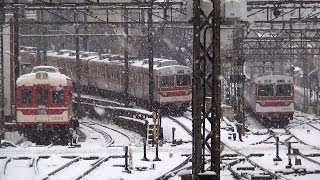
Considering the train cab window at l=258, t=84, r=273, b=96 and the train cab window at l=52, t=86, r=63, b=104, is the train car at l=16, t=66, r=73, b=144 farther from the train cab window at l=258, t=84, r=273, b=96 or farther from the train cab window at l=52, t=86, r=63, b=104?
the train cab window at l=258, t=84, r=273, b=96

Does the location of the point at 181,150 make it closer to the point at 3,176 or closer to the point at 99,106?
the point at 3,176

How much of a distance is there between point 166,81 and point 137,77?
2828 millimetres

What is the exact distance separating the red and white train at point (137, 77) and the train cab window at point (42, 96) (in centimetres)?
794

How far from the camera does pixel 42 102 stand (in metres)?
25.1

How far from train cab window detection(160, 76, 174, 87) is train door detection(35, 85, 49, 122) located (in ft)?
26.6

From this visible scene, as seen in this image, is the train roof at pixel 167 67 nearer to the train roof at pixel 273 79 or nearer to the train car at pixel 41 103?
the train roof at pixel 273 79

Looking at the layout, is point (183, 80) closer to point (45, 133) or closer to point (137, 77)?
point (137, 77)

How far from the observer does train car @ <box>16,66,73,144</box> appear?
2492cm

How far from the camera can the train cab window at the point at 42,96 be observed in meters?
25.0

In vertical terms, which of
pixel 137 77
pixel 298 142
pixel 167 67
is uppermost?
pixel 167 67

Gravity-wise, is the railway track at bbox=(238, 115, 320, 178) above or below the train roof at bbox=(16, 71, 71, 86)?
below

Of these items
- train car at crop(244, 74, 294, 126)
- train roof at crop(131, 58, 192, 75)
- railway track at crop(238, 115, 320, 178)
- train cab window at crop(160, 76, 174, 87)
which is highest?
train roof at crop(131, 58, 192, 75)

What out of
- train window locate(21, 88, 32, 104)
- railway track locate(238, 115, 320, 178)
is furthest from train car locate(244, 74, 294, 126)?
train window locate(21, 88, 32, 104)

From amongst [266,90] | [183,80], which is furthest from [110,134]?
[266,90]
